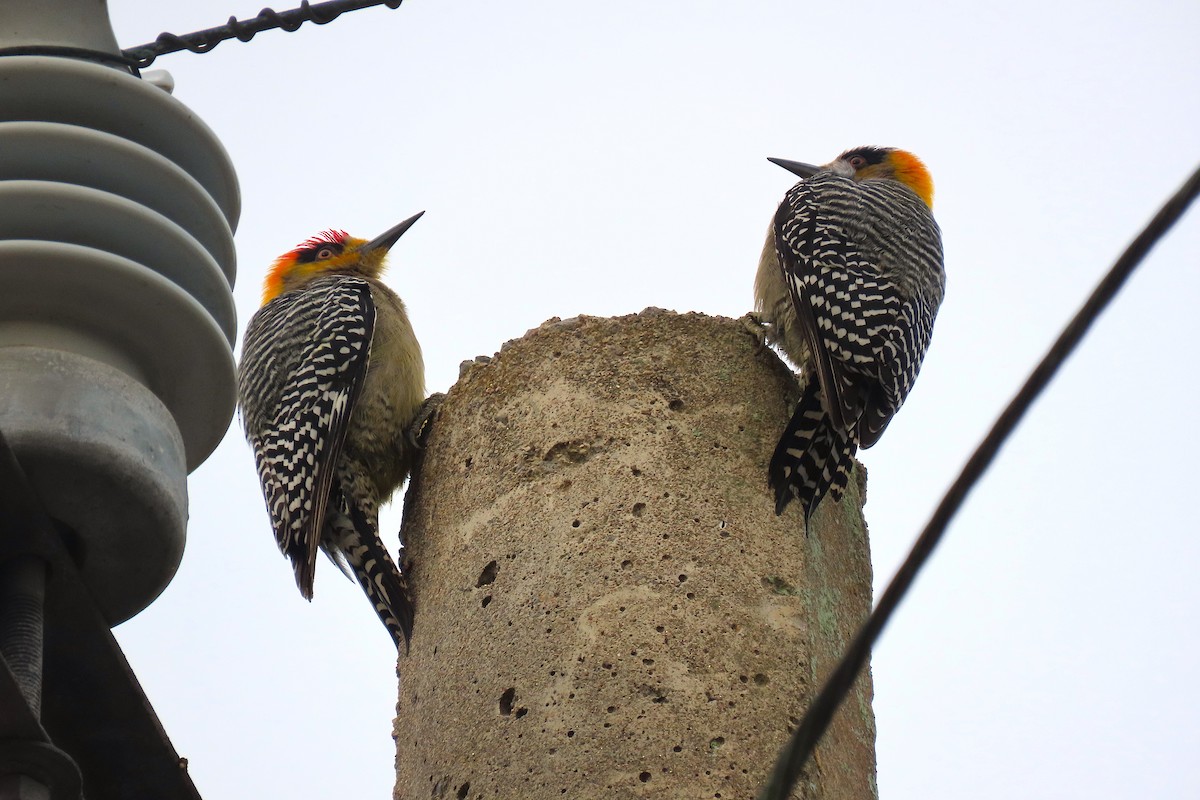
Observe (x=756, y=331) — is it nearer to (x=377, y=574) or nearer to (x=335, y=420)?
(x=377, y=574)

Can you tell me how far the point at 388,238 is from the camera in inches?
304

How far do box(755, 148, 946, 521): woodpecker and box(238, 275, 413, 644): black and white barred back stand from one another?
1446mm

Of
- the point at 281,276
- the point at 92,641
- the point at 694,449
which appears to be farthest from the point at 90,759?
the point at 281,276

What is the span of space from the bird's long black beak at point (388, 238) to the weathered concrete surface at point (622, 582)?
2.68m

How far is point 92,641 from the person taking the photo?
2.50 m

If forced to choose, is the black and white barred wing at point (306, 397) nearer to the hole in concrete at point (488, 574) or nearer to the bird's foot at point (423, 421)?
the bird's foot at point (423, 421)

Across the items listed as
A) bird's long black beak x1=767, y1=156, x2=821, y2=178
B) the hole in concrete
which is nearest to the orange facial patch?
bird's long black beak x1=767, y1=156, x2=821, y2=178

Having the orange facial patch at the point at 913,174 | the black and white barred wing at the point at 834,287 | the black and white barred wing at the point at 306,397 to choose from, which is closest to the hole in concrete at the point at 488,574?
the black and white barred wing at the point at 834,287

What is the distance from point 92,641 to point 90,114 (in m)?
1.01

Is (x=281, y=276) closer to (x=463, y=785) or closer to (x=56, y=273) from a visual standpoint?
(x=463, y=785)

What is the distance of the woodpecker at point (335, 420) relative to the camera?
19.0 feet

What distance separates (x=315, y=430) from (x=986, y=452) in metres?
4.75

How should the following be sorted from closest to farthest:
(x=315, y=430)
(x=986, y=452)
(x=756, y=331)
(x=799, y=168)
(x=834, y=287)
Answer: (x=986, y=452)
(x=756, y=331)
(x=834, y=287)
(x=315, y=430)
(x=799, y=168)

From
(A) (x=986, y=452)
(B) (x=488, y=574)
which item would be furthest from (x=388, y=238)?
(A) (x=986, y=452)
